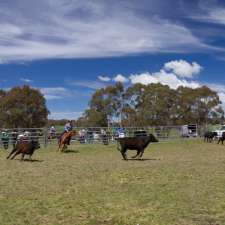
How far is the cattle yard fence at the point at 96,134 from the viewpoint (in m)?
30.4

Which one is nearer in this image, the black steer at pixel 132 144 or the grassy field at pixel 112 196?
the grassy field at pixel 112 196

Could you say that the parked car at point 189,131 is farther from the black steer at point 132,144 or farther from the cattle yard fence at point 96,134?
the black steer at point 132,144

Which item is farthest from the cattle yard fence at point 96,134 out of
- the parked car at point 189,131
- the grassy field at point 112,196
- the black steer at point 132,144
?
the grassy field at point 112,196

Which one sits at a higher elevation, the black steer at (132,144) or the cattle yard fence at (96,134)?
the cattle yard fence at (96,134)

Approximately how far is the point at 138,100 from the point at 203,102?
10370 millimetres

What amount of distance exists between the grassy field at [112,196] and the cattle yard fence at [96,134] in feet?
47.4

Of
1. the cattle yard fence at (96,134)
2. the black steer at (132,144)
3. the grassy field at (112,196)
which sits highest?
the cattle yard fence at (96,134)

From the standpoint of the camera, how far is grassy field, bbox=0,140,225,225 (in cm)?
860

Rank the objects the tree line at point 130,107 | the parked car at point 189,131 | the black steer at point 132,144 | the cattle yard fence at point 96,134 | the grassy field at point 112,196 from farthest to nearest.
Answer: the tree line at point 130,107 → the parked car at point 189,131 → the cattle yard fence at point 96,134 → the black steer at point 132,144 → the grassy field at point 112,196

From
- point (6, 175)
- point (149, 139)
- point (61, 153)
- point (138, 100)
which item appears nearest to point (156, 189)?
point (6, 175)

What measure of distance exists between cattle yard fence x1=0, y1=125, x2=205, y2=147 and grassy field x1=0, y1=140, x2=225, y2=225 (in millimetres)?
14458

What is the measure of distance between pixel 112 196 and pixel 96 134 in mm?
23419

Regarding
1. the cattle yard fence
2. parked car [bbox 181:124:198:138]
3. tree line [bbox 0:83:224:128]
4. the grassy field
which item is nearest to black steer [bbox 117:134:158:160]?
the grassy field

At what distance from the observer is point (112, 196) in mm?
10703
